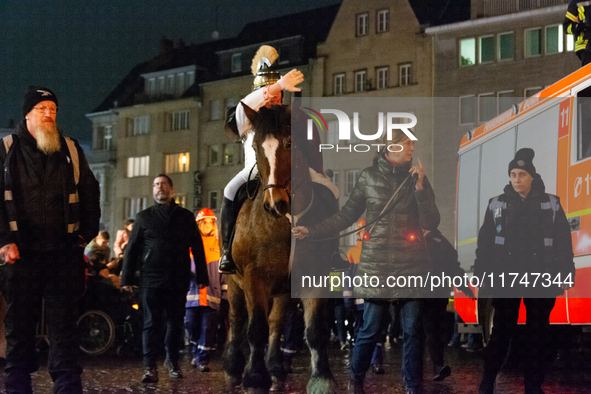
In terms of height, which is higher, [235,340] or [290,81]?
[290,81]

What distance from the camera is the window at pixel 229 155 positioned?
4981 centimetres

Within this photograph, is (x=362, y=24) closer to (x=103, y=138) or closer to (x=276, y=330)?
(x=103, y=138)

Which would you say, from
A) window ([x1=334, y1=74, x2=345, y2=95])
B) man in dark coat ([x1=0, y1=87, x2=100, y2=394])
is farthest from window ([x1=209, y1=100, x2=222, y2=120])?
man in dark coat ([x1=0, y1=87, x2=100, y2=394])

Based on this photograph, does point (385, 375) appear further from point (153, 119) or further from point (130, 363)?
point (153, 119)

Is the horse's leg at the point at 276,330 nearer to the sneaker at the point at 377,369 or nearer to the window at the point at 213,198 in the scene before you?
the sneaker at the point at 377,369

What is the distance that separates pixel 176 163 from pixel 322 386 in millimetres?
46213

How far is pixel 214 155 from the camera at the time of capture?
50.9 meters

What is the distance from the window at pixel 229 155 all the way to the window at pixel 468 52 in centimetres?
1578

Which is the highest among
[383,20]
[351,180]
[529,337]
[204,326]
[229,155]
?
[383,20]

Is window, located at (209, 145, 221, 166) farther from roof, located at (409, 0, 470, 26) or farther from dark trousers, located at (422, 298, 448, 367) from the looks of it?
dark trousers, located at (422, 298, 448, 367)

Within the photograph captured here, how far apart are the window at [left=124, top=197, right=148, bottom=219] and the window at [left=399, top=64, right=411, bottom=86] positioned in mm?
→ 19656

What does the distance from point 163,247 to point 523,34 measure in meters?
30.8

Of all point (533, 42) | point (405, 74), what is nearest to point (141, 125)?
point (405, 74)

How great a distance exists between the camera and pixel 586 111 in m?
8.88
